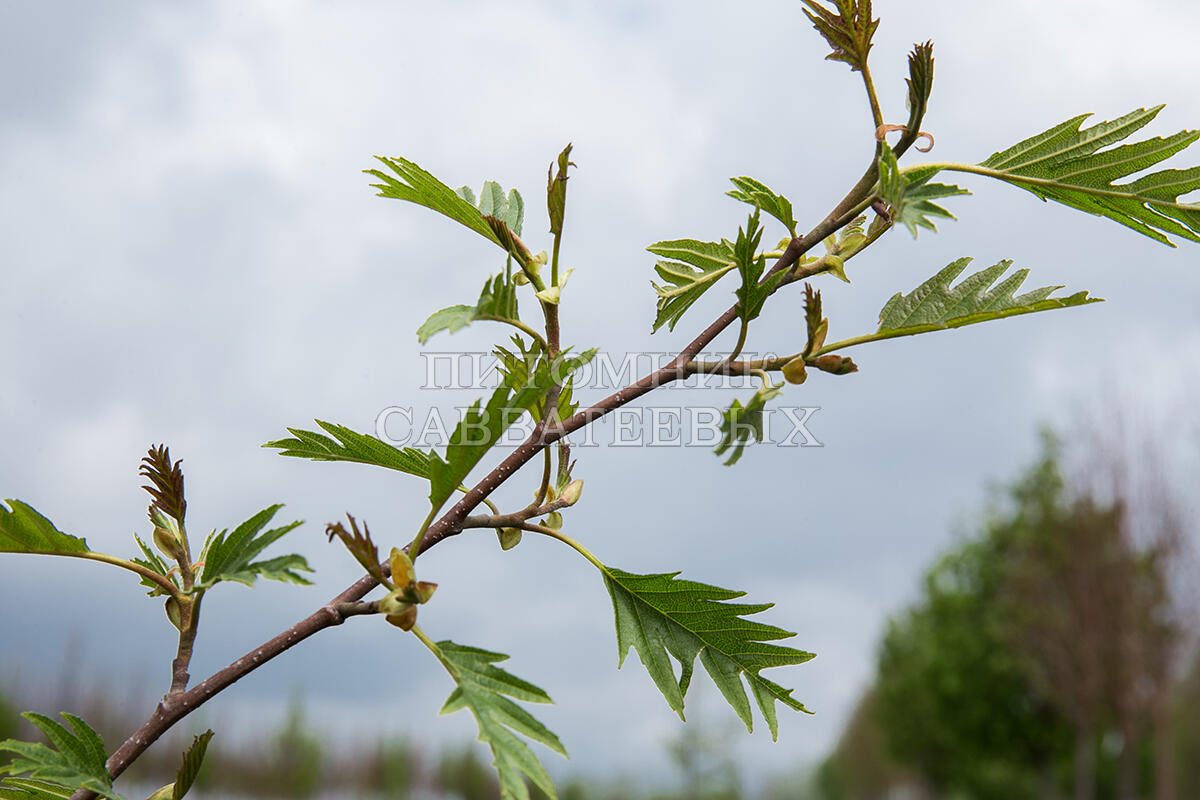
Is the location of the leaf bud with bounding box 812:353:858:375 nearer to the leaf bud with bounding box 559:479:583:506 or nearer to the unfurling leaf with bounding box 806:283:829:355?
the unfurling leaf with bounding box 806:283:829:355

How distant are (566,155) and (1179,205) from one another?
752mm

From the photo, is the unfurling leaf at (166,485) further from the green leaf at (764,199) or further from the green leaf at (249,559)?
the green leaf at (764,199)

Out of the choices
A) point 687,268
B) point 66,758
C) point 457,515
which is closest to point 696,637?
point 457,515

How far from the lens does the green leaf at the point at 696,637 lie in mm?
1137

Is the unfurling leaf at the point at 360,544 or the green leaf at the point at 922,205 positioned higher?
the green leaf at the point at 922,205

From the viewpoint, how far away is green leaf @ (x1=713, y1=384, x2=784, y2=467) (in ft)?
3.30

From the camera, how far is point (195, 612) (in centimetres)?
110

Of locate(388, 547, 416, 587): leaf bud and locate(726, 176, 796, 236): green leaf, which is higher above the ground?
locate(726, 176, 796, 236): green leaf

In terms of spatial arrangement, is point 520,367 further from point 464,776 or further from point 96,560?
point 464,776

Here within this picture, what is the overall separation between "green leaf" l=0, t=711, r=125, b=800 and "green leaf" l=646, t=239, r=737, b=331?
84 cm

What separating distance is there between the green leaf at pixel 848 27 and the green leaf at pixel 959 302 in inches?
10.7

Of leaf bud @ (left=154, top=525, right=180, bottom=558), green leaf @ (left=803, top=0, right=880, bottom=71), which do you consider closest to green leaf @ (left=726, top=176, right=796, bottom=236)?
green leaf @ (left=803, top=0, right=880, bottom=71)

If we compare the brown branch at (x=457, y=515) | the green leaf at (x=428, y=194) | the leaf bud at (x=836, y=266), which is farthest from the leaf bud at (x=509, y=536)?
the leaf bud at (x=836, y=266)

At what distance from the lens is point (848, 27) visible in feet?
3.51
